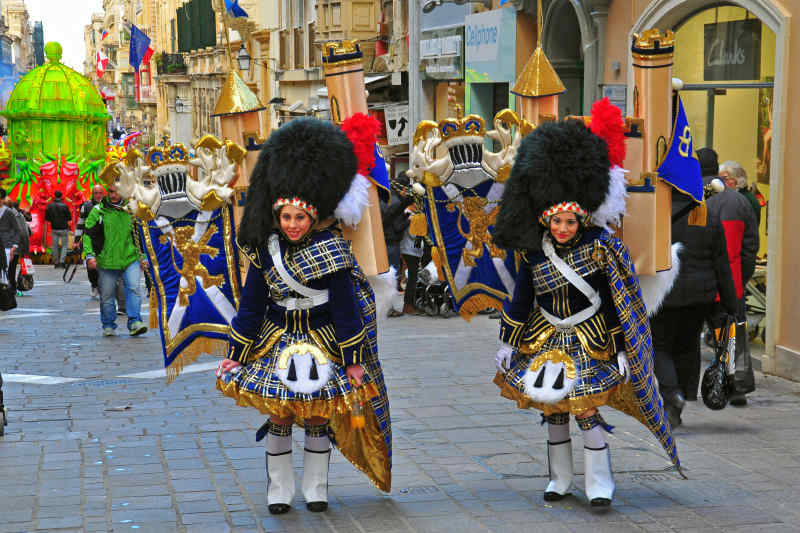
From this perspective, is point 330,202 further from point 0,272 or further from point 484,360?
point 0,272

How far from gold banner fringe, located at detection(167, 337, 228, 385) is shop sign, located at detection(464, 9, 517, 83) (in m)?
11.0

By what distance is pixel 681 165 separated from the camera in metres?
6.63

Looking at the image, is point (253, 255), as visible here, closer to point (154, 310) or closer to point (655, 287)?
point (154, 310)

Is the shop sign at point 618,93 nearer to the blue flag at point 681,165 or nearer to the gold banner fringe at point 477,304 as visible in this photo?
the gold banner fringe at point 477,304

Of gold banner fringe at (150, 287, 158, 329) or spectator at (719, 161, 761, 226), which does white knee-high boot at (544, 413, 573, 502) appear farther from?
spectator at (719, 161, 761, 226)

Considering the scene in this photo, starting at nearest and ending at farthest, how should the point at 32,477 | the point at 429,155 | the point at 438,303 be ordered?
→ the point at 32,477 → the point at 429,155 → the point at 438,303

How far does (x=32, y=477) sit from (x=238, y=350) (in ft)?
5.94

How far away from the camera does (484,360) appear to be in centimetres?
1088

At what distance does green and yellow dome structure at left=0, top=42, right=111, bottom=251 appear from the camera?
26812mm

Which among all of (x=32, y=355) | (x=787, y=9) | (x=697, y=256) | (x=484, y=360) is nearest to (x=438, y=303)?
(x=484, y=360)

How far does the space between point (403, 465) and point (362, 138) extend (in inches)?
81.2

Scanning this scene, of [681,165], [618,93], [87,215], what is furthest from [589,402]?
[87,215]

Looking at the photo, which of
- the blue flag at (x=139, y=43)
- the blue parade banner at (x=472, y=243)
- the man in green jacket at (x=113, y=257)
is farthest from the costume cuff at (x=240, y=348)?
the blue flag at (x=139, y=43)

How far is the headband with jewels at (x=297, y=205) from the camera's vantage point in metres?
5.72
